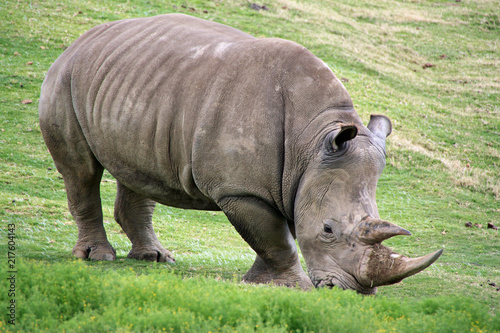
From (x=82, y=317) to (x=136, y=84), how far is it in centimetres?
365

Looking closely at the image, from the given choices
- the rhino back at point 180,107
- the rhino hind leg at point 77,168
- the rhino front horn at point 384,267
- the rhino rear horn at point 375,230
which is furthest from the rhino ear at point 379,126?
the rhino hind leg at point 77,168

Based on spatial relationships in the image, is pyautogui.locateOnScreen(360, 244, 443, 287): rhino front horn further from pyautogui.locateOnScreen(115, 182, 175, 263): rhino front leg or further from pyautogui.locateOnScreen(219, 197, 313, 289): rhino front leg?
pyautogui.locateOnScreen(115, 182, 175, 263): rhino front leg

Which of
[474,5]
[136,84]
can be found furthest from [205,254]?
[474,5]

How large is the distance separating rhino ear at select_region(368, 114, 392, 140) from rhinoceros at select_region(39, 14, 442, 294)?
0.05ft

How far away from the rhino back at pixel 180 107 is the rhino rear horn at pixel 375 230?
1.20 metres

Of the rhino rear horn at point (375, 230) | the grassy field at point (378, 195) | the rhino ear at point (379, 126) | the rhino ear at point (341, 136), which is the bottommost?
the grassy field at point (378, 195)

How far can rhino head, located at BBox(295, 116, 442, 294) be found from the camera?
19.0ft

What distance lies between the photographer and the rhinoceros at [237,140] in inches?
241

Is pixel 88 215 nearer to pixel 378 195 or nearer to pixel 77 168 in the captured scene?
pixel 77 168

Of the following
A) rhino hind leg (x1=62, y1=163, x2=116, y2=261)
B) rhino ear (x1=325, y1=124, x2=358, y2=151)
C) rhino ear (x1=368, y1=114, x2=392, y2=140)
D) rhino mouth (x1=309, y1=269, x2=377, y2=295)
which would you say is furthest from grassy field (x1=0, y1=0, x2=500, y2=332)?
rhino ear (x1=368, y1=114, x2=392, y2=140)

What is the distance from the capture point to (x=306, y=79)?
22.2ft

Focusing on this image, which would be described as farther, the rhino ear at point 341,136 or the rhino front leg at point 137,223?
the rhino front leg at point 137,223

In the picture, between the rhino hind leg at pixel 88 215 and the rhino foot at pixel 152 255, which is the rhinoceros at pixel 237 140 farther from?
the rhino foot at pixel 152 255

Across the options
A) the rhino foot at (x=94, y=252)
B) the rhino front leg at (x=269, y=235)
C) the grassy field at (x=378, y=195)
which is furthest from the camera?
the rhino foot at (x=94, y=252)
